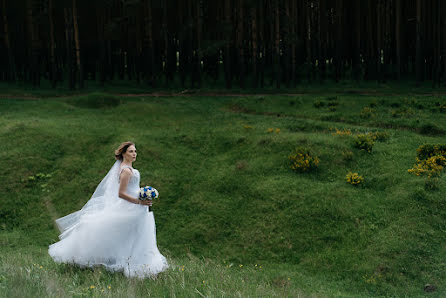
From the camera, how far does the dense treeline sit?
28.2 meters

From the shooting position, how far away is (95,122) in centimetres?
1947

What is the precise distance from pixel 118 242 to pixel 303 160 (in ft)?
28.7

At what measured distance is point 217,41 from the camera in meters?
27.2

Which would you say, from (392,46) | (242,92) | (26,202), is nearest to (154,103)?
(242,92)

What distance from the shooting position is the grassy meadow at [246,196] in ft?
26.2

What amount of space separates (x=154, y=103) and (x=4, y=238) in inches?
483

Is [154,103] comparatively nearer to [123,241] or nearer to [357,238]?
[357,238]

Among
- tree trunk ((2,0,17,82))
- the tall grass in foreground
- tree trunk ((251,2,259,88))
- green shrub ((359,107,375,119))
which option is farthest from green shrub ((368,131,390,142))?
tree trunk ((2,0,17,82))

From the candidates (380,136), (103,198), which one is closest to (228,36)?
(380,136)

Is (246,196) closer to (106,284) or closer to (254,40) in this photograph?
(106,284)

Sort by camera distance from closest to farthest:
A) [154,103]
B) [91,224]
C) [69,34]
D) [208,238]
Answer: [91,224] → [208,238] → [154,103] → [69,34]

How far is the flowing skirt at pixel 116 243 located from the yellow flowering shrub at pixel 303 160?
812cm

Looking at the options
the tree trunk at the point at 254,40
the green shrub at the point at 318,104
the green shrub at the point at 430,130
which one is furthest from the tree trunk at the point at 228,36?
the green shrub at the point at 430,130

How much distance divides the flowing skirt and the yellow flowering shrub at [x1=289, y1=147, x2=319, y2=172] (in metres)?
8.12
